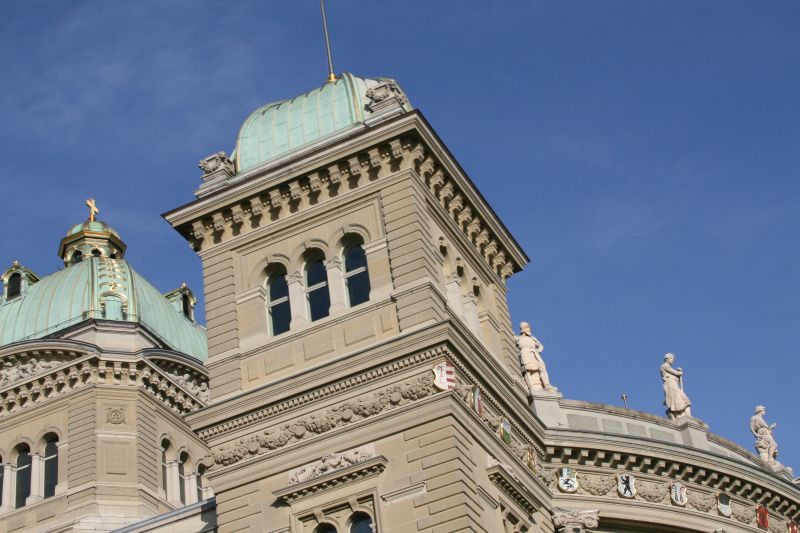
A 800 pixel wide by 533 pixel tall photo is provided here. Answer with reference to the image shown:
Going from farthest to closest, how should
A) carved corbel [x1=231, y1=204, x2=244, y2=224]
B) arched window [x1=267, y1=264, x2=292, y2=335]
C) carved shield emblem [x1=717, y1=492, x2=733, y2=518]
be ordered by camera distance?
carved shield emblem [x1=717, y1=492, x2=733, y2=518] < carved corbel [x1=231, y1=204, x2=244, y2=224] < arched window [x1=267, y1=264, x2=292, y2=335]

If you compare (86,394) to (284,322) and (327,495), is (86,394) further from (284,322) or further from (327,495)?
(327,495)

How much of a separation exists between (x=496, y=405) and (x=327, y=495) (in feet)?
18.3

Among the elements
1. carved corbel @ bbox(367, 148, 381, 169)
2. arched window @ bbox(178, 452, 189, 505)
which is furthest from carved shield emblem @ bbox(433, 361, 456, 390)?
arched window @ bbox(178, 452, 189, 505)

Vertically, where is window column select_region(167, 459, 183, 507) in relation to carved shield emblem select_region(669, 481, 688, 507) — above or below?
above

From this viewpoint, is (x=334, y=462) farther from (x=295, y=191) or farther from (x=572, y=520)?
(x=572, y=520)

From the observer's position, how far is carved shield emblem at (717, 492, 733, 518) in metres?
47.9

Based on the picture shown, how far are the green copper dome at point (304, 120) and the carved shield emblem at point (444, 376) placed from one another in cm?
895

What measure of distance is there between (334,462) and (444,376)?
11.2 ft

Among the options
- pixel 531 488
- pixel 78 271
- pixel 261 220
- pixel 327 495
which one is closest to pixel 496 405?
pixel 531 488

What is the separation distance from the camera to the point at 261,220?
42.2 metres

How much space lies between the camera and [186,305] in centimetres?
6750

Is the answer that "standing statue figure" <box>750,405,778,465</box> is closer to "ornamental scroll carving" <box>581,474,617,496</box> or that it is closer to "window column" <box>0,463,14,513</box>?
"ornamental scroll carving" <box>581,474,617,496</box>

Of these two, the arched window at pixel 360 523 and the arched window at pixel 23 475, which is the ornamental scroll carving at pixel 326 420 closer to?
the arched window at pixel 360 523

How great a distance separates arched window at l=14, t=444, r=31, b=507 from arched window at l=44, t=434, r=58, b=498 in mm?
669
